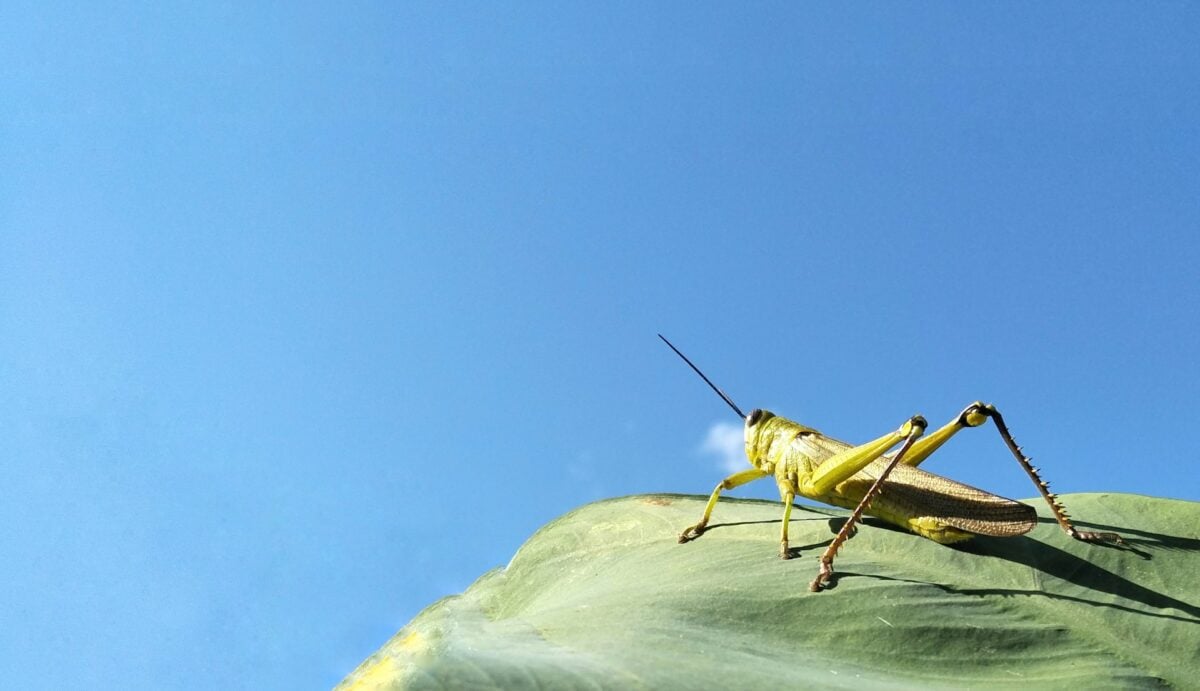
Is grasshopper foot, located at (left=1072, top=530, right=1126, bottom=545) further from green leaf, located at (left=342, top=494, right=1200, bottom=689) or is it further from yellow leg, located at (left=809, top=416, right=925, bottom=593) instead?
yellow leg, located at (left=809, top=416, right=925, bottom=593)

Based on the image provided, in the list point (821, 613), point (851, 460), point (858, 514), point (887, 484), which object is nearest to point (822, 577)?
point (821, 613)

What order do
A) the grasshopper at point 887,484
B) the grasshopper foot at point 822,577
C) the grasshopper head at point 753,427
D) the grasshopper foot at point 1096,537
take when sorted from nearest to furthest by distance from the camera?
the grasshopper foot at point 822,577, the grasshopper foot at point 1096,537, the grasshopper at point 887,484, the grasshopper head at point 753,427

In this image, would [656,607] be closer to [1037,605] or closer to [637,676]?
[637,676]

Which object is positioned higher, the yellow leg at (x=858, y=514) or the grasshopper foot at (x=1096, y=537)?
the yellow leg at (x=858, y=514)

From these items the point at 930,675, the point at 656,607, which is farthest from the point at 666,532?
the point at 930,675

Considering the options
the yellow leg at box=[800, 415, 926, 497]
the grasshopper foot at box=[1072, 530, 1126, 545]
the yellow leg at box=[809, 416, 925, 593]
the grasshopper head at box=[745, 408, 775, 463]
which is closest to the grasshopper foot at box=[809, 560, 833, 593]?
the yellow leg at box=[809, 416, 925, 593]

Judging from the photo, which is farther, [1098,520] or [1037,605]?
[1098,520]

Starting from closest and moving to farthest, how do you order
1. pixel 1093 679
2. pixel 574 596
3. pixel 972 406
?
1. pixel 1093 679
2. pixel 574 596
3. pixel 972 406

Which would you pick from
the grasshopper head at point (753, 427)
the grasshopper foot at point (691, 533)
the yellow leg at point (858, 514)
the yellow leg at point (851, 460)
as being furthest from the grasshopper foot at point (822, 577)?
the grasshopper head at point (753, 427)

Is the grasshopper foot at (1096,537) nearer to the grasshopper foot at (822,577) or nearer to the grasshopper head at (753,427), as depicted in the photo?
the grasshopper foot at (822,577)
